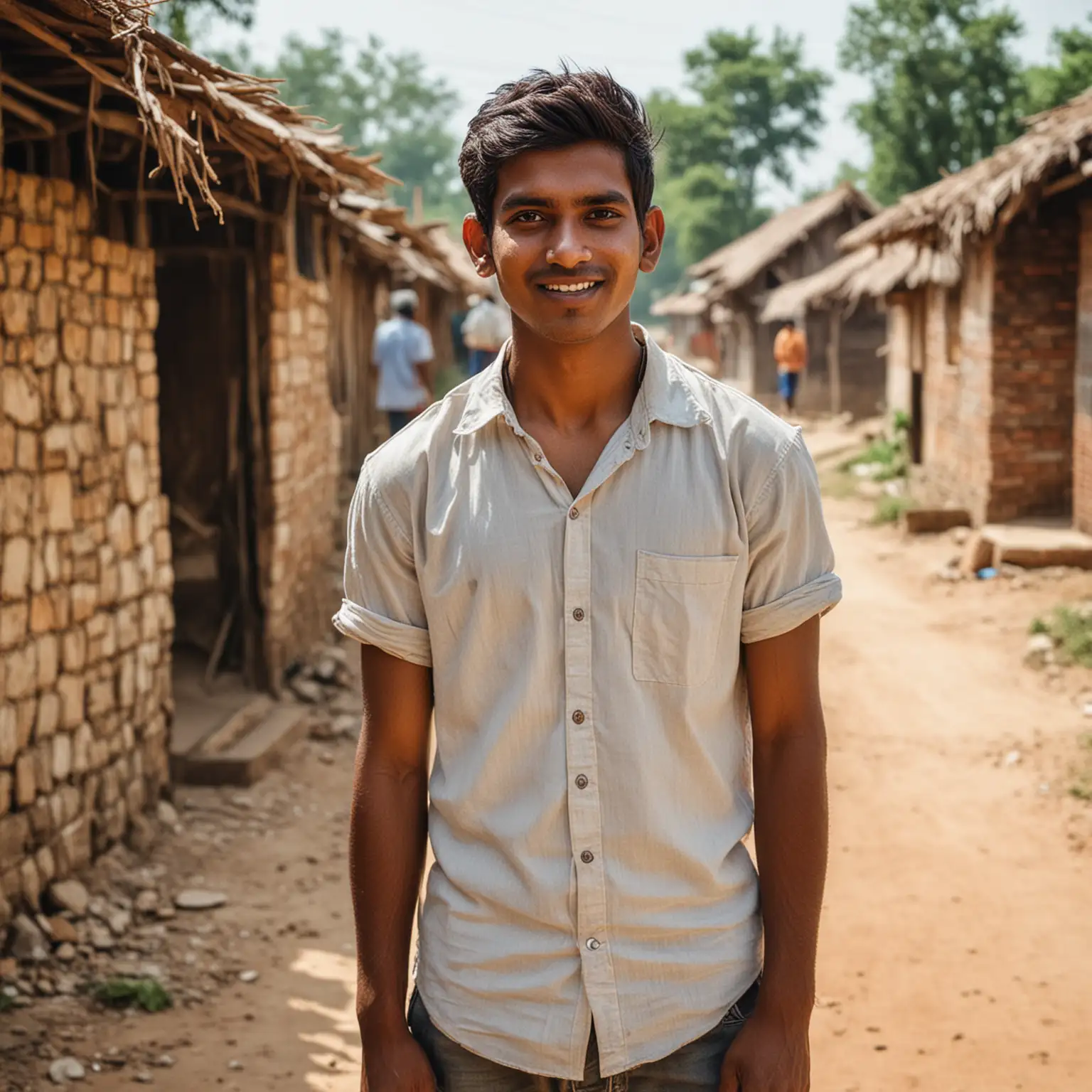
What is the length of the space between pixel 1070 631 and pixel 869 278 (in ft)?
30.5

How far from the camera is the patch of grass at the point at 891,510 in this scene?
1391 centimetres

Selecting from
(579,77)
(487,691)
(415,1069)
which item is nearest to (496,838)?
(487,691)

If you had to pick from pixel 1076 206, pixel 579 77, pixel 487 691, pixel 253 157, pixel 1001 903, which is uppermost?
pixel 1076 206

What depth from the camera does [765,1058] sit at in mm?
1767

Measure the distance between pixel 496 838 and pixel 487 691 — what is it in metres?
0.20

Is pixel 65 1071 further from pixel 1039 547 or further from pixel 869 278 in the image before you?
pixel 869 278

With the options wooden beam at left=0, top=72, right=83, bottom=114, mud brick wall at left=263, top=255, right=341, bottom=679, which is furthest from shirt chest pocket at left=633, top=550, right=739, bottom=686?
mud brick wall at left=263, top=255, right=341, bottom=679

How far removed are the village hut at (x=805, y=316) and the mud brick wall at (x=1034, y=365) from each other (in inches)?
533

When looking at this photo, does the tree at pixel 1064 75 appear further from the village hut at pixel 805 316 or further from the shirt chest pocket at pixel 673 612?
the shirt chest pocket at pixel 673 612

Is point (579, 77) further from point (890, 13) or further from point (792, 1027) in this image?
point (890, 13)

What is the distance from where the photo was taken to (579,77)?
191 cm

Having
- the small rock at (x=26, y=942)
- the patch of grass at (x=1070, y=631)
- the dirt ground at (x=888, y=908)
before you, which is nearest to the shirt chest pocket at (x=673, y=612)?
the dirt ground at (x=888, y=908)

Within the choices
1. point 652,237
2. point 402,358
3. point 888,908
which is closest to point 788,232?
point 402,358

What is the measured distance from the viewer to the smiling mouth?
1.87 metres
